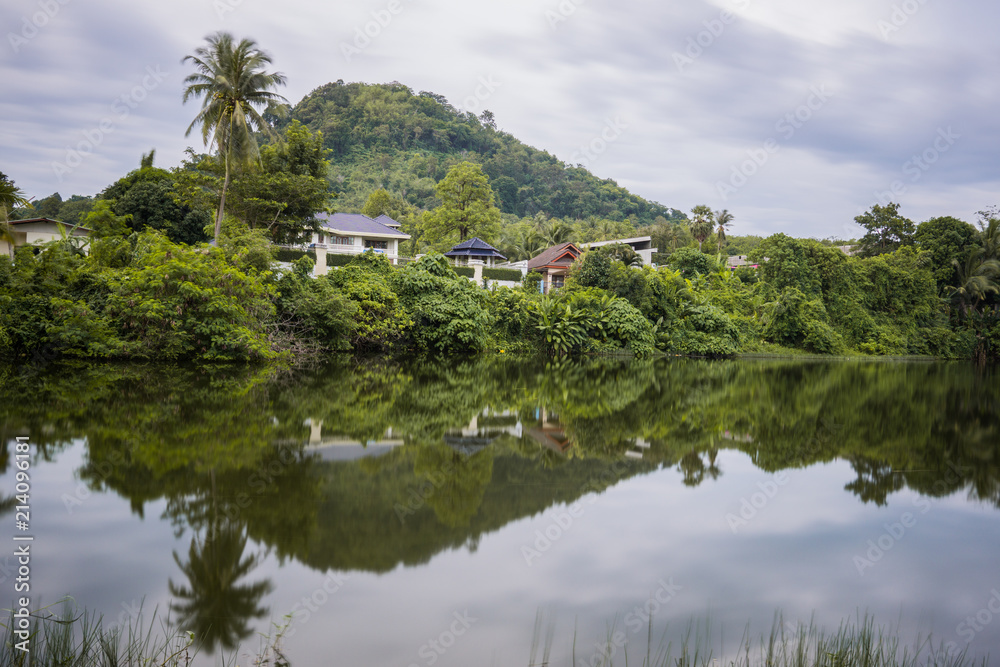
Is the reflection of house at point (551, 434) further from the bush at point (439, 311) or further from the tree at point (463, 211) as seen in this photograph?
the tree at point (463, 211)

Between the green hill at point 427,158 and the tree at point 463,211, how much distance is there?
2616 cm

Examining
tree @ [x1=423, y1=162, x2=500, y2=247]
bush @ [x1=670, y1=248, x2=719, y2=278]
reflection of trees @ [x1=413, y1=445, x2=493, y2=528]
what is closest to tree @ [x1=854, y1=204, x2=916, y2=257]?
bush @ [x1=670, y1=248, x2=719, y2=278]

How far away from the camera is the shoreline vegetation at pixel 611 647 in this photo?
3049 mm

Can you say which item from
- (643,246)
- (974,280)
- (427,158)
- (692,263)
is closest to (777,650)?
(692,263)

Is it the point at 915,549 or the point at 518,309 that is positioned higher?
the point at 518,309

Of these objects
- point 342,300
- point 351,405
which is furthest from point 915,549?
point 342,300

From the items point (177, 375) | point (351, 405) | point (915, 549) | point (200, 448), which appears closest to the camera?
point (915, 549)

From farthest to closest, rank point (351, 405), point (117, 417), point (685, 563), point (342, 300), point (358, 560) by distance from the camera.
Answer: point (342, 300) < point (351, 405) < point (117, 417) < point (685, 563) < point (358, 560)

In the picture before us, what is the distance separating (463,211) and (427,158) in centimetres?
4116

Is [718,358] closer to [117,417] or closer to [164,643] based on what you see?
[117,417]

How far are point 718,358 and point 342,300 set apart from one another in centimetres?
1706

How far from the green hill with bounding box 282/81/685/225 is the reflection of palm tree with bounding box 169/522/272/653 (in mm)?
70256

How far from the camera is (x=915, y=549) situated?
5.11 metres

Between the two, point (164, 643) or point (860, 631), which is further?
point (860, 631)
